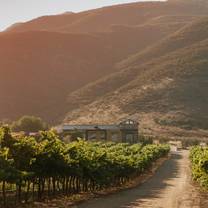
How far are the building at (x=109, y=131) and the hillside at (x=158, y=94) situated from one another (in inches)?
594

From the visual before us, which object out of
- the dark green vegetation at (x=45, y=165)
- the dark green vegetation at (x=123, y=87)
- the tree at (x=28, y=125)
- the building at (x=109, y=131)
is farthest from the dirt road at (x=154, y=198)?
the dark green vegetation at (x=123, y=87)

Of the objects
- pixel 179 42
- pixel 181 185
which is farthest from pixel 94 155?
pixel 179 42

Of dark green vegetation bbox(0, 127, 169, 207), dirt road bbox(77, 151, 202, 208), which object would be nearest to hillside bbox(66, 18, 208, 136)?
dirt road bbox(77, 151, 202, 208)

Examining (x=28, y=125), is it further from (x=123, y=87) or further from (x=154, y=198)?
(x=154, y=198)

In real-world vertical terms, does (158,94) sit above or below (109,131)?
above

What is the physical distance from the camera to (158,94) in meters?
137

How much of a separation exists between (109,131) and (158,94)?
31877 mm

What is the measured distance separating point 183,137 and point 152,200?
92345 mm

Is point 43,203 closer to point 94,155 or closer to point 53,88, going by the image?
point 94,155

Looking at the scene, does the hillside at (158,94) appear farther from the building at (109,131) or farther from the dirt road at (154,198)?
the dirt road at (154,198)

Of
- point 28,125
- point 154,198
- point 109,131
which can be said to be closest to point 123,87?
point 28,125

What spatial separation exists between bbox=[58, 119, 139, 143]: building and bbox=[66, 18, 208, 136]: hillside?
49.5 ft

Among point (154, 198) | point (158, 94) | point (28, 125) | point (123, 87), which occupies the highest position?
point (123, 87)

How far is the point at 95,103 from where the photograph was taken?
473 feet
